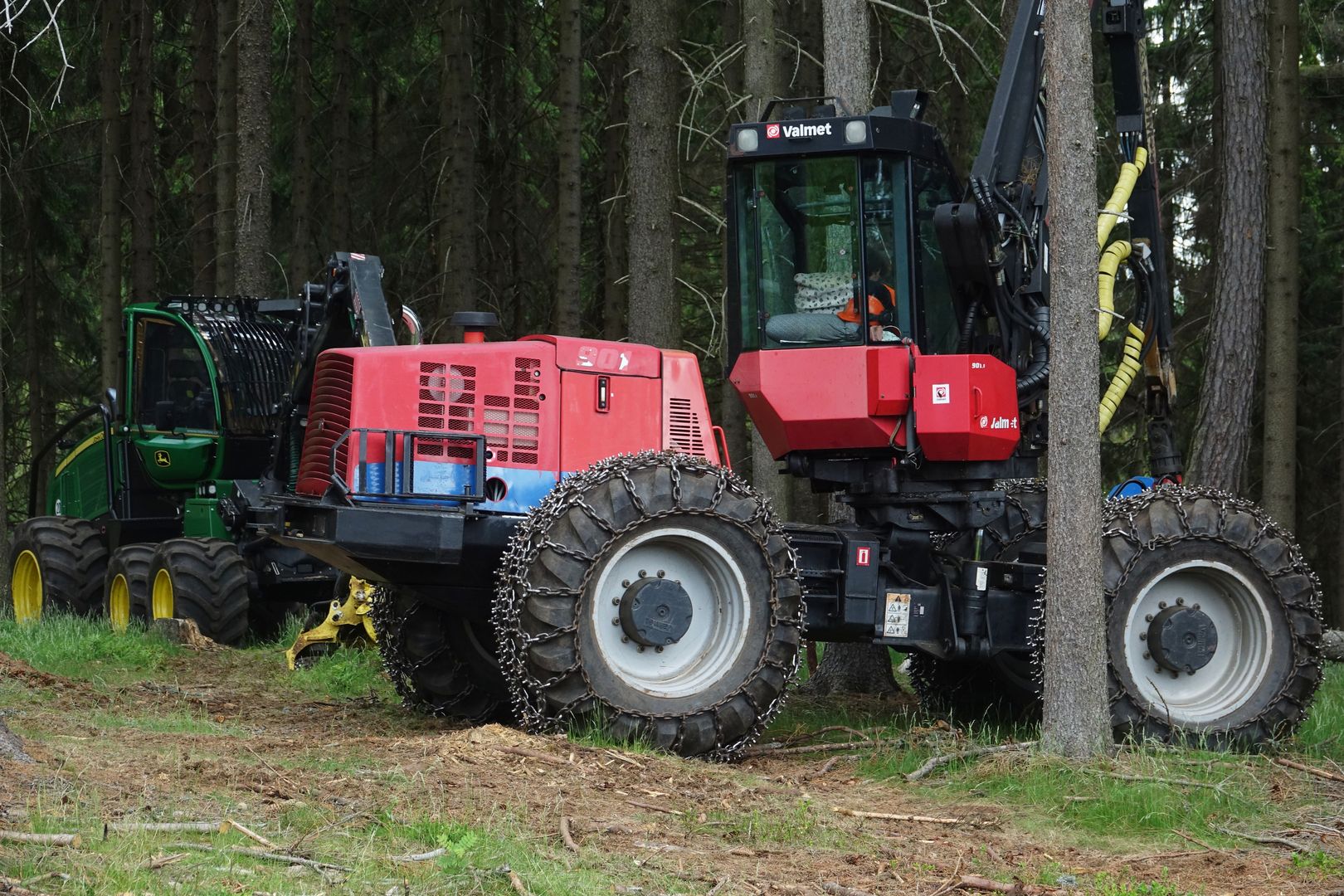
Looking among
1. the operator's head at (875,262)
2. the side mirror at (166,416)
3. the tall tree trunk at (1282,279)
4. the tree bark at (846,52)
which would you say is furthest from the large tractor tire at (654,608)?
the tall tree trunk at (1282,279)

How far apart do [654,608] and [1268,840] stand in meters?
→ 3.11

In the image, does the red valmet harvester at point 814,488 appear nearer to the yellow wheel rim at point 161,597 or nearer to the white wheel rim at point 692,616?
the white wheel rim at point 692,616

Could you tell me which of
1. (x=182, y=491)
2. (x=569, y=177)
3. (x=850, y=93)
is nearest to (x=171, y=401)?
(x=182, y=491)

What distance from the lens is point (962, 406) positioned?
8.82 meters

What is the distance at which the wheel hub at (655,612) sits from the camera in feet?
26.7

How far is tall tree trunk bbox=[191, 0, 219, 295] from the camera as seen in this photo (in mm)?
20158

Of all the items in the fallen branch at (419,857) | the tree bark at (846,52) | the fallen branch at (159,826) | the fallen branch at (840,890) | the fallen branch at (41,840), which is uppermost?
the tree bark at (846,52)

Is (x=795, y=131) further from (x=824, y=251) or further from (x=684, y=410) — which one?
(x=684, y=410)

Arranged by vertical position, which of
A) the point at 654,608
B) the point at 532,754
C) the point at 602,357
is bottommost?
the point at 532,754

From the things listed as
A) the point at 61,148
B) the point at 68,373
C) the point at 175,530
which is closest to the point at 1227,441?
the point at 175,530

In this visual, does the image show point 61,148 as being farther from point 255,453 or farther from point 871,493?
point 871,493

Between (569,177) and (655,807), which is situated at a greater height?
(569,177)

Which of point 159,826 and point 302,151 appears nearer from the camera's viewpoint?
point 159,826

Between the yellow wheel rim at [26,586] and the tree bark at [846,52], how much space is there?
10.2m
